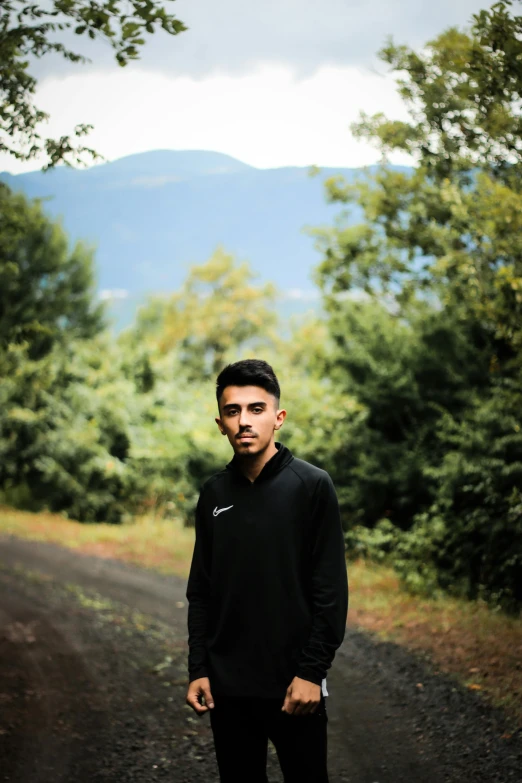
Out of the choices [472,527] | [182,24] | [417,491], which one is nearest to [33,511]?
[417,491]

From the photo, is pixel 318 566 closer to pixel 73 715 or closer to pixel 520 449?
pixel 73 715

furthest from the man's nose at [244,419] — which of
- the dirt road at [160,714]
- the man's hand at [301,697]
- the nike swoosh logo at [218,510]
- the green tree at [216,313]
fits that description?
the green tree at [216,313]

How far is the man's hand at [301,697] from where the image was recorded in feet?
7.66

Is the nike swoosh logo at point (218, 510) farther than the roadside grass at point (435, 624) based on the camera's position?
No

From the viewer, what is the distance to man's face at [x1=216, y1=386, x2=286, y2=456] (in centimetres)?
252

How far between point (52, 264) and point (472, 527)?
30712 millimetres

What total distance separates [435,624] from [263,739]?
6.09 metres

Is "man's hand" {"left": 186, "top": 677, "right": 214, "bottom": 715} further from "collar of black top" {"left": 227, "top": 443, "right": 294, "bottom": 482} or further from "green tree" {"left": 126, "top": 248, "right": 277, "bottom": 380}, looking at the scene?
"green tree" {"left": 126, "top": 248, "right": 277, "bottom": 380}

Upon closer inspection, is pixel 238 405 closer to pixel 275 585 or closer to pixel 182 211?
pixel 275 585

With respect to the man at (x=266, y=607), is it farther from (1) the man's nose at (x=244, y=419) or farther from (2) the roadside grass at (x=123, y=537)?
(2) the roadside grass at (x=123, y=537)

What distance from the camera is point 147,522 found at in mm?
17797

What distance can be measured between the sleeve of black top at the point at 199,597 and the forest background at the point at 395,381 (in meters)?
4.21

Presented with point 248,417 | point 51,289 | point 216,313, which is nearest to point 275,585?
point 248,417

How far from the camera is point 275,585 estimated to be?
2441 mm
